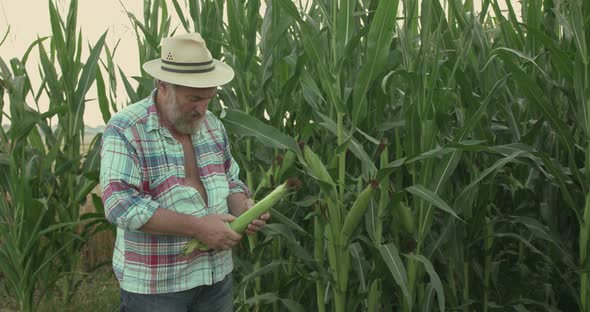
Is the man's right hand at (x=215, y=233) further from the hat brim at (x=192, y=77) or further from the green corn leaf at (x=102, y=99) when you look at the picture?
the green corn leaf at (x=102, y=99)

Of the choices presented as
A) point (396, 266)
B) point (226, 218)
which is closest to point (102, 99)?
point (226, 218)

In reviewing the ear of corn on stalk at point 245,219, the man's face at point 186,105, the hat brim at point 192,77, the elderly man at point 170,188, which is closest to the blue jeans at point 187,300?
the elderly man at point 170,188

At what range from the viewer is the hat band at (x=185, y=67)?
8.34ft

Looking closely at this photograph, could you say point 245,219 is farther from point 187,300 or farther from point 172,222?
point 187,300

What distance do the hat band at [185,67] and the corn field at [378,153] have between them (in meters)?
0.38

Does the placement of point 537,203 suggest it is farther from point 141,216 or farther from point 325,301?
point 141,216

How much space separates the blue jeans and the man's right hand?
0.30 metres

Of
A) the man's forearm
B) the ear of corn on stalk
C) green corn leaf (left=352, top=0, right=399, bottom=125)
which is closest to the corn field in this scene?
green corn leaf (left=352, top=0, right=399, bottom=125)

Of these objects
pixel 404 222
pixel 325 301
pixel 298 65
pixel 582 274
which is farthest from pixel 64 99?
pixel 582 274

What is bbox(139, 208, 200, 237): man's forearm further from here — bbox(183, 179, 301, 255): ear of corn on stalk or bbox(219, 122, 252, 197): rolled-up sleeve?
bbox(219, 122, 252, 197): rolled-up sleeve

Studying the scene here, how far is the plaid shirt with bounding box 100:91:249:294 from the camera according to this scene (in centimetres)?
246

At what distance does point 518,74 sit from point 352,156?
0.77 m

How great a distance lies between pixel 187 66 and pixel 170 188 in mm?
394

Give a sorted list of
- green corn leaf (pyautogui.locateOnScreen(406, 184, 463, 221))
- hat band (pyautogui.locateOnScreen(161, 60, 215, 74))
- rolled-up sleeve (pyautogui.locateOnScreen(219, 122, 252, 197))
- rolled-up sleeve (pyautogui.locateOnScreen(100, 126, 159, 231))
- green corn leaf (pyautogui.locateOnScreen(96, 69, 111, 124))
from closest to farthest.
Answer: rolled-up sleeve (pyautogui.locateOnScreen(100, 126, 159, 231)) < hat band (pyautogui.locateOnScreen(161, 60, 215, 74)) < green corn leaf (pyautogui.locateOnScreen(406, 184, 463, 221)) < rolled-up sleeve (pyautogui.locateOnScreen(219, 122, 252, 197)) < green corn leaf (pyautogui.locateOnScreen(96, 69, 111, 124))
